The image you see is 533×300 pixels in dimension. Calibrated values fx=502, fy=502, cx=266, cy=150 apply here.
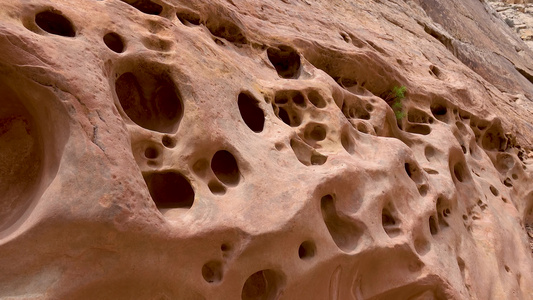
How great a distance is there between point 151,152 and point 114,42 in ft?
2.04

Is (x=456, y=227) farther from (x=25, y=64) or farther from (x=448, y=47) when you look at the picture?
(x=448, y=47)

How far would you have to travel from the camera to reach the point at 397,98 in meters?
4.31

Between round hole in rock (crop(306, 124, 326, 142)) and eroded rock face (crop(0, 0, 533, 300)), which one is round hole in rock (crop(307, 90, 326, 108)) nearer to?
eroded rock face (crop(0, 0, 533, 300))

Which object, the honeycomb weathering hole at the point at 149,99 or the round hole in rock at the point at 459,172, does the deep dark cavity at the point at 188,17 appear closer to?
the honeycomb weathering hole at the point at 149,99

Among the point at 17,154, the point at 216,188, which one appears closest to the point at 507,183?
the point at 216,188

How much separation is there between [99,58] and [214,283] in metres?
1.07

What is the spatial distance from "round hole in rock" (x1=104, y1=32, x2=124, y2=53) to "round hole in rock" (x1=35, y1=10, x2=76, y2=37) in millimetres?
175

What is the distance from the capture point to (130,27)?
251cm

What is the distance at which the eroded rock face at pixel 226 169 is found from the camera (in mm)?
1817

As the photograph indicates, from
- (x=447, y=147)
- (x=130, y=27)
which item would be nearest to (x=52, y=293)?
(x=130, y=27)

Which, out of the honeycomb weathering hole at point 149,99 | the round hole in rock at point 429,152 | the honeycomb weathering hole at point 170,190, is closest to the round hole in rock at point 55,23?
the honeycomb weathering hole at point 149,99

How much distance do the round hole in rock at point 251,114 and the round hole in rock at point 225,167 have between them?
470mm

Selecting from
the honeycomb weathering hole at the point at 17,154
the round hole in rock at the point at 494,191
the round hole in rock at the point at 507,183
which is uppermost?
the honeycomb weathering hole at the point at 17,154

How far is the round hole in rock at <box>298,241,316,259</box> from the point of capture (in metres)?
2.39
